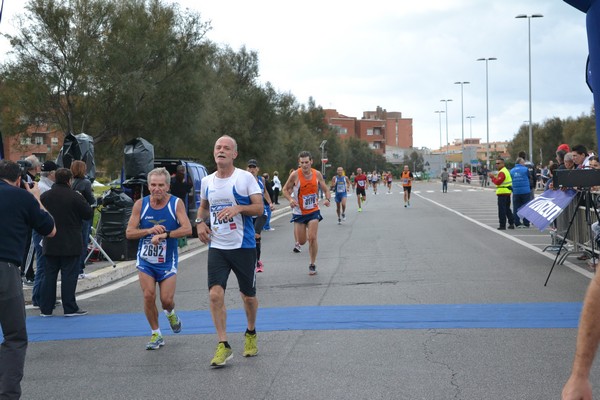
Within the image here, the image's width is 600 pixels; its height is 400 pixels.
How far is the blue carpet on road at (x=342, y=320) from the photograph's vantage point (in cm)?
827

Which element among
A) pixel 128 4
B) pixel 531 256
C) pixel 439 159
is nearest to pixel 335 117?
pixel 439 159

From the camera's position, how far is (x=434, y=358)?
6770 mm

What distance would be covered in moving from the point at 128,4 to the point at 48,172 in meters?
23.4

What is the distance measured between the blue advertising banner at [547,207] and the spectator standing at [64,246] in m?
6.49

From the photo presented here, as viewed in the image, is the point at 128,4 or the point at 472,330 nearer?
the point at 472,330

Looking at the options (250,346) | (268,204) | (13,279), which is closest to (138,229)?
(250,346)

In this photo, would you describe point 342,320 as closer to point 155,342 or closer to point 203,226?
point 155,342

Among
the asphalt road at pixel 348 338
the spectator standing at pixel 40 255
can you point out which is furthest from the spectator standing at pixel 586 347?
the spectator standing at pixel 40 255

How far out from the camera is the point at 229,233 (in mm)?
6984

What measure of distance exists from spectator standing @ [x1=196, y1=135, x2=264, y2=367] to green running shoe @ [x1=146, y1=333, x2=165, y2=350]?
2.81 ft

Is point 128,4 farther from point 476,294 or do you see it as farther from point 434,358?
point 434,358

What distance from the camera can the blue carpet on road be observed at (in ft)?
27.1

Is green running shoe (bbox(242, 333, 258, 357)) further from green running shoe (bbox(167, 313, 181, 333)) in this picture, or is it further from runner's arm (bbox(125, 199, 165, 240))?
runner's arm (bbox(125, 199, 165, 240))

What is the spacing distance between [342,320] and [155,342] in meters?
2.10
